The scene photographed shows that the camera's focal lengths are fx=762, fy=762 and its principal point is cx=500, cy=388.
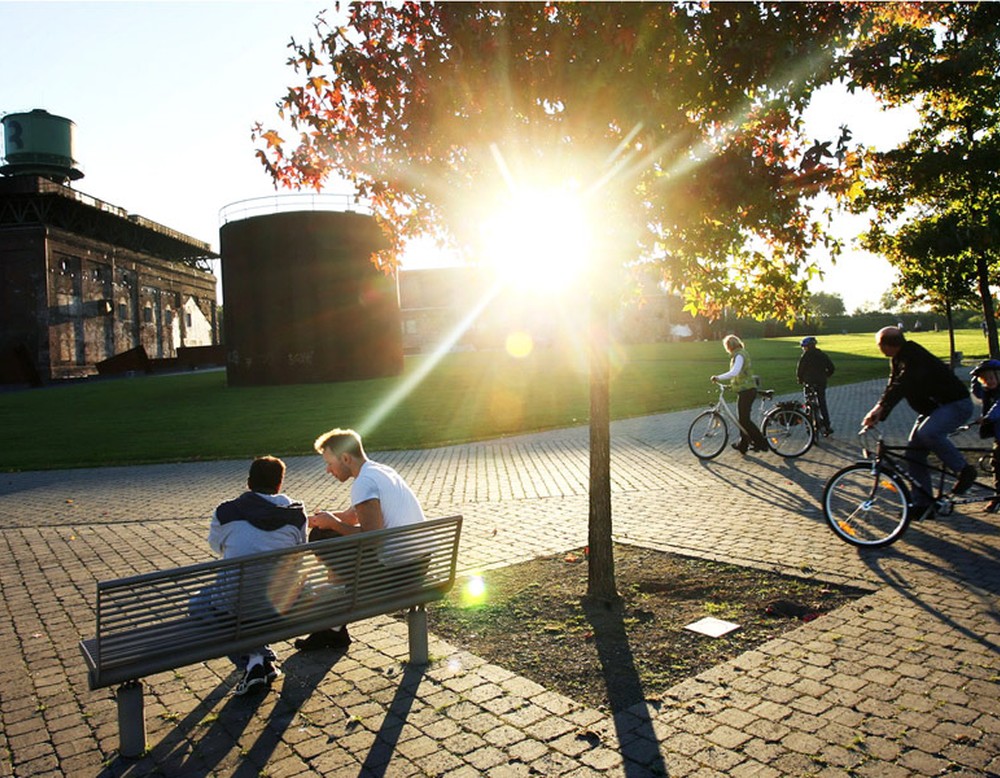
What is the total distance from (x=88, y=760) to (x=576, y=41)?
492cm

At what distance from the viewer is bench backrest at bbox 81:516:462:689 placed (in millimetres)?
3738

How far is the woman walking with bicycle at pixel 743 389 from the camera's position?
40.7 ft

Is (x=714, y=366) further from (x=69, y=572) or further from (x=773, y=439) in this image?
(x=69, y=572)

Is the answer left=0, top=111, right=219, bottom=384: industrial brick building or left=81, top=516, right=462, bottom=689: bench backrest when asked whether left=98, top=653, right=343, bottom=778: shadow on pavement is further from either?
left=0, top=111, right=219, bottom=384: industrial brick building

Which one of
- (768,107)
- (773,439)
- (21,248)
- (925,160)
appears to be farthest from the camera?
(21,248)

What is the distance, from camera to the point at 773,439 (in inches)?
497

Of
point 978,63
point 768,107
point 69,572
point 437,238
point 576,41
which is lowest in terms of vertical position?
point 69,572

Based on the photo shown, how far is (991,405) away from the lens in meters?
8.12

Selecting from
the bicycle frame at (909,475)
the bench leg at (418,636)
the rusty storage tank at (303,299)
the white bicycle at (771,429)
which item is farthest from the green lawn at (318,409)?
the bench leg at (418,636)

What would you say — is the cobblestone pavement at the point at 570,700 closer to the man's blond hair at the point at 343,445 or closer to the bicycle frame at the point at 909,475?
the bicycle frame at the point at 909,475

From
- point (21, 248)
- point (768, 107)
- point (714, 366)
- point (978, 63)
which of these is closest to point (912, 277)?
point (978, 63)

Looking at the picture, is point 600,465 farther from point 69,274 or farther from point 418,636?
point 69,274

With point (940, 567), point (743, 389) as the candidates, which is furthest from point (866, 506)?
point (743, 389)

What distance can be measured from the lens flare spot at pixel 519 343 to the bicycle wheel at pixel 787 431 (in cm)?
5509
